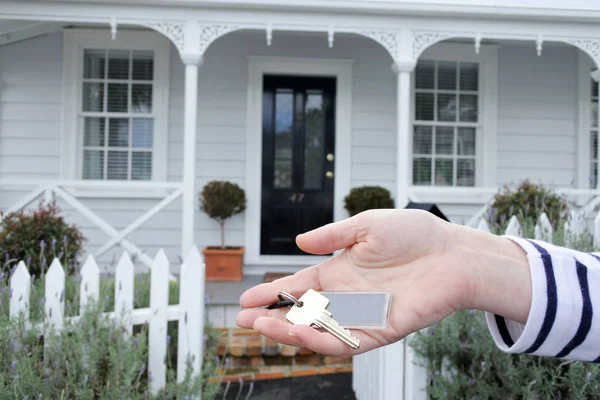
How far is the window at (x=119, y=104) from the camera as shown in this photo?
237 inches

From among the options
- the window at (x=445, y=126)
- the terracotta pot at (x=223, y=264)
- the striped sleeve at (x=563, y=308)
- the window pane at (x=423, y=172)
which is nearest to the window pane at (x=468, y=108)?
the window at (x=445, y=126)

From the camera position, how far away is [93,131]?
20.1 feet

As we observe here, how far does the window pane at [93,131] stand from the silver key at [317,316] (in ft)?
18.2

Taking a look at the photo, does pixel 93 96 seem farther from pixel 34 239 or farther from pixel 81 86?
pixel 34 239

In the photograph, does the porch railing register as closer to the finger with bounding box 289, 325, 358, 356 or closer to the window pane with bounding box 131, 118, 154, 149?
the window pane with bounding box 131, 118, 154, 149

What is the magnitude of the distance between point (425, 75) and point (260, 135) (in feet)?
7.62

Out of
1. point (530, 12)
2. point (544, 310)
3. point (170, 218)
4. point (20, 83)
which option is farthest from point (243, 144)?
point (544, 310)

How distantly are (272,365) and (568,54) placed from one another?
18.5 ft

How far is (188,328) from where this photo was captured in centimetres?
267

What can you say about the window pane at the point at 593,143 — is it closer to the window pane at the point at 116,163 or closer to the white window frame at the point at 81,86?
the white window frame at the point at 81,86

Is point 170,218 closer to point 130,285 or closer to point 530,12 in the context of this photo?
point 130,285

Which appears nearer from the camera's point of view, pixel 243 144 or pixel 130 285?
pixel 130 285

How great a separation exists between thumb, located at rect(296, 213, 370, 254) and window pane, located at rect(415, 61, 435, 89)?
553 cm

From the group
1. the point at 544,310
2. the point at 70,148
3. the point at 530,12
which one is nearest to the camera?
the point at 544,310
